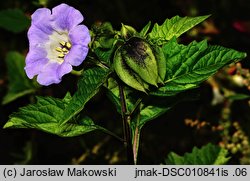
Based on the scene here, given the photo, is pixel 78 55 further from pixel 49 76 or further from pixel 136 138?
pixel 136 138

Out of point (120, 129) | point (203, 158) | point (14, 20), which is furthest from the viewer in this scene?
point (120, 129)

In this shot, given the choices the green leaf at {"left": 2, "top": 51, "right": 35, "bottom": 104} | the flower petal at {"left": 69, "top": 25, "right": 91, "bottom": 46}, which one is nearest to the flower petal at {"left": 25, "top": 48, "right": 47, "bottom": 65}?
the flower petal at {"left": 69, "top": 25, "right": 91, "bottom": 46}

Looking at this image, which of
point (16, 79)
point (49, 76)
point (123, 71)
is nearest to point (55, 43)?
point (49, 76)

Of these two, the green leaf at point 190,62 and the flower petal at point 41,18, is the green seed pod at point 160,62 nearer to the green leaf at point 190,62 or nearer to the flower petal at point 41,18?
the green leaf at point 190,62

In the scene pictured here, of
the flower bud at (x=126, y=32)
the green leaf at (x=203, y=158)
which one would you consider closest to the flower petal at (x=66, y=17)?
the flower bud at (x=126, y=32)

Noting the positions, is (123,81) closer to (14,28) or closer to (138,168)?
(138,168)

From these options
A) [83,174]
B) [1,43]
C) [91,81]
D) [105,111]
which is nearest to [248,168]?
[83,174]
